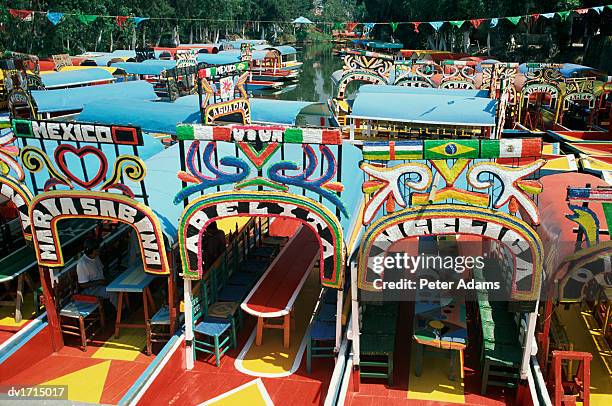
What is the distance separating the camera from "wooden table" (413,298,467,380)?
25.1 ft

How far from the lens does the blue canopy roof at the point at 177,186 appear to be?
27.7 ft

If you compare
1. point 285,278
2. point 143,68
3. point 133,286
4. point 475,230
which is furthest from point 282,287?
point 143,68

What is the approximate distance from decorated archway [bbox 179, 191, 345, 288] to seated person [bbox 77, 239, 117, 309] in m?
2.69

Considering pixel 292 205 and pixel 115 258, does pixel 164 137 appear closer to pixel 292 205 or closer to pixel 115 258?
pixel 115 258

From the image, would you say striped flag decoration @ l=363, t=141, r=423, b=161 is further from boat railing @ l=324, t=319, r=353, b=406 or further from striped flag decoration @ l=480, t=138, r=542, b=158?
boat railing @ l=324, t=319, r=353, b=406

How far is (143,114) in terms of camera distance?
50.1ft

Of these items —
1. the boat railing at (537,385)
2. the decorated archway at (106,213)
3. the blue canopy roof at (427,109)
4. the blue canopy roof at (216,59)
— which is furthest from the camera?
the blue canopy roof at (216,59)

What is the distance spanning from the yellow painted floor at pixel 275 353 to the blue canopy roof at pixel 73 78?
716 inches

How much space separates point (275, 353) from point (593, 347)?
490 centimetres

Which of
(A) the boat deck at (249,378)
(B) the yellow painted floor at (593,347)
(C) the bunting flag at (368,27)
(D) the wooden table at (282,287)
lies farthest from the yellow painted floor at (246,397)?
(C) the bunting flag at (368,27)

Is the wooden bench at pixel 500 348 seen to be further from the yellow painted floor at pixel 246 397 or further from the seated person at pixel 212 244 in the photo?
the seated person at pixel 212 244

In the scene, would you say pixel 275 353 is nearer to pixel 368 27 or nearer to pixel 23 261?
pixel 23 261

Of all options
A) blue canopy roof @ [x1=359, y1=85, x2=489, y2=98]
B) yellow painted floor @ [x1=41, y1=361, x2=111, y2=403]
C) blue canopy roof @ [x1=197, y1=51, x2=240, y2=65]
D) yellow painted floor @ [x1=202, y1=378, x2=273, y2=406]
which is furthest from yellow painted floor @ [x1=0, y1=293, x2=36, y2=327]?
blue canopy roof @ [x1=197, y1=51, x2=240, y2=65]

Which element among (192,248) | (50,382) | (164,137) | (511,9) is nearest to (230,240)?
(192,248)
